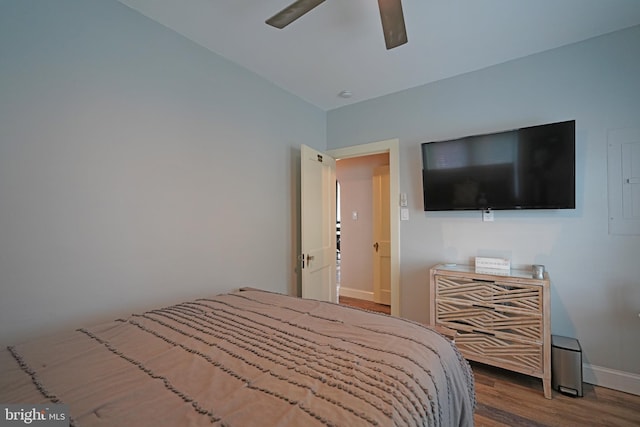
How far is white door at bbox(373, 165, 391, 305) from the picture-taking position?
13.1ft

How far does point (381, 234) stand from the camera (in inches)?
158

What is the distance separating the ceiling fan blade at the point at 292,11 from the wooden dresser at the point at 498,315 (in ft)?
6.88

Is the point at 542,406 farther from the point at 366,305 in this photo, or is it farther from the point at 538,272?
the point at 366,305

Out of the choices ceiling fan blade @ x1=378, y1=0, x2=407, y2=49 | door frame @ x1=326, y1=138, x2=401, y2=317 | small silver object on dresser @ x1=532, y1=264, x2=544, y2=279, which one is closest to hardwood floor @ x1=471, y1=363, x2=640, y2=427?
small silver object on dresser @ x1=532, y1=264, x2=544, y2=279

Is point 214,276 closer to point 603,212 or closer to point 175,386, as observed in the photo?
point 175,386

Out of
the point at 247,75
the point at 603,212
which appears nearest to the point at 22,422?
the point at 247,75

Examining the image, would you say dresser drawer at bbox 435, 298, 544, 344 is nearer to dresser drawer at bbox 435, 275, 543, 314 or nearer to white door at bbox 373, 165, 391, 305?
dresser drawer at bbox 435, 275, 543, 314

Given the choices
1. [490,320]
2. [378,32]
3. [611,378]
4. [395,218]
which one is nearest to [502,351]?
[490,320]

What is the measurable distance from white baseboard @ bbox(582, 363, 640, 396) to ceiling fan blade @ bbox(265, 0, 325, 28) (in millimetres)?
3115

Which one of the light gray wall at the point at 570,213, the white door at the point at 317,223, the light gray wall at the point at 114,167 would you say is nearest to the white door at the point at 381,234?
the white door at the point at 317,223

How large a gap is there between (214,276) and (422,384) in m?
1.73

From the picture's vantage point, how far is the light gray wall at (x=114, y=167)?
1.31m

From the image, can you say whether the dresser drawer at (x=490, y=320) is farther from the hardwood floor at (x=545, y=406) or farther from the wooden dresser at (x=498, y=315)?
the hardwood floor at (x=545, y=406)

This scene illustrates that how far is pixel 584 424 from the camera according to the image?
163 cm
